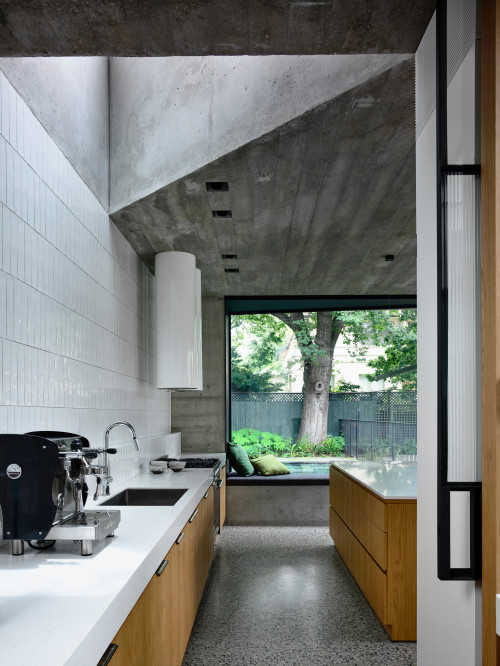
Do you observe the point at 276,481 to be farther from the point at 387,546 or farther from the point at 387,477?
the point at 387,546

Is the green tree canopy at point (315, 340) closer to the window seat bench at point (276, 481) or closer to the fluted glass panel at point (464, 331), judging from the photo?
the window seat bench at point (276, 481)

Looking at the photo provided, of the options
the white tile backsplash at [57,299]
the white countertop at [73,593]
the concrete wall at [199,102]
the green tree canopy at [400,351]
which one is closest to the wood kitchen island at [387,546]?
the white countertop at [73,593]

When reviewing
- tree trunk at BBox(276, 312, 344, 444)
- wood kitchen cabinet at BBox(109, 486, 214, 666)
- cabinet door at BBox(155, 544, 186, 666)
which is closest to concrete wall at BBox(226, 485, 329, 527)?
tree trunk at BBox(276, 312, 344, 444)

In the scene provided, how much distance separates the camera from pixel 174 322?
5418 mm

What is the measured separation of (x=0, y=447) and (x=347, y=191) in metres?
2.69

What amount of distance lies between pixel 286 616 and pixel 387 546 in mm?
930

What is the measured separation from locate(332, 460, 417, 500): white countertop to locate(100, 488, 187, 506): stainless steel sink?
48.2 inches

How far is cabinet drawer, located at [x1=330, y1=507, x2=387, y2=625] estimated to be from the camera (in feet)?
11.9

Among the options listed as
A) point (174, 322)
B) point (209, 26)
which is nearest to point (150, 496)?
point (174, 322)

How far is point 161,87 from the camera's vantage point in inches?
151

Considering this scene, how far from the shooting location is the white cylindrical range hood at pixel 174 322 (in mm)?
5362

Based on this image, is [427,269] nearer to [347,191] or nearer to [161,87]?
[347,191]

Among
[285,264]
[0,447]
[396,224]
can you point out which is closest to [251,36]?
[0,447]

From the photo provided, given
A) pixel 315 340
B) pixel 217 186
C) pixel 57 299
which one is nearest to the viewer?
pixel 57 299
